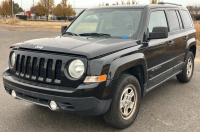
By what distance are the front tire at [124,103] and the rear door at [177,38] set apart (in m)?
1.59

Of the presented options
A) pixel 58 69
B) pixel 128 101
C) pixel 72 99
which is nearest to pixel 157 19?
pixel 128 101

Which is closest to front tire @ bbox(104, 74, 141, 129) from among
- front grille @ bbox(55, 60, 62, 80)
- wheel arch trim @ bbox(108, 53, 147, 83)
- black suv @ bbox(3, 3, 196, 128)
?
black suv @ bbox(3, 3, 196, 128)

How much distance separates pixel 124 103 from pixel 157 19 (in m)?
1.88

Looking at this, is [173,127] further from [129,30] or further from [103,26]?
[103,26]

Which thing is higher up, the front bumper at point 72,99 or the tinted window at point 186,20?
the tinted window at point 186,20

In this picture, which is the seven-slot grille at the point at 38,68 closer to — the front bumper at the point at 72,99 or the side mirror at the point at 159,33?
the front bumper at the point at 72,99

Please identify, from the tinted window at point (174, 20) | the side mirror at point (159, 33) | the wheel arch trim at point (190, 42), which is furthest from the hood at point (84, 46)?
the wheel arch trim at point (190, 42)

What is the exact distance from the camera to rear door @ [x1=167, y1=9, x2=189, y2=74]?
4.61 m

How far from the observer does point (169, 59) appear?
4.41m

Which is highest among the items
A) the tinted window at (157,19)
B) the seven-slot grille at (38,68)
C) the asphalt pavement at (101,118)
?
the tinted window at (157,19)

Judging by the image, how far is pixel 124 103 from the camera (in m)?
3.28

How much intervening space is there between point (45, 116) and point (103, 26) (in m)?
1.89

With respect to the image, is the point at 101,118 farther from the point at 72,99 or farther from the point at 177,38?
the point at 177,38

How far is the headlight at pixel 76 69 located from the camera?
284 cm
